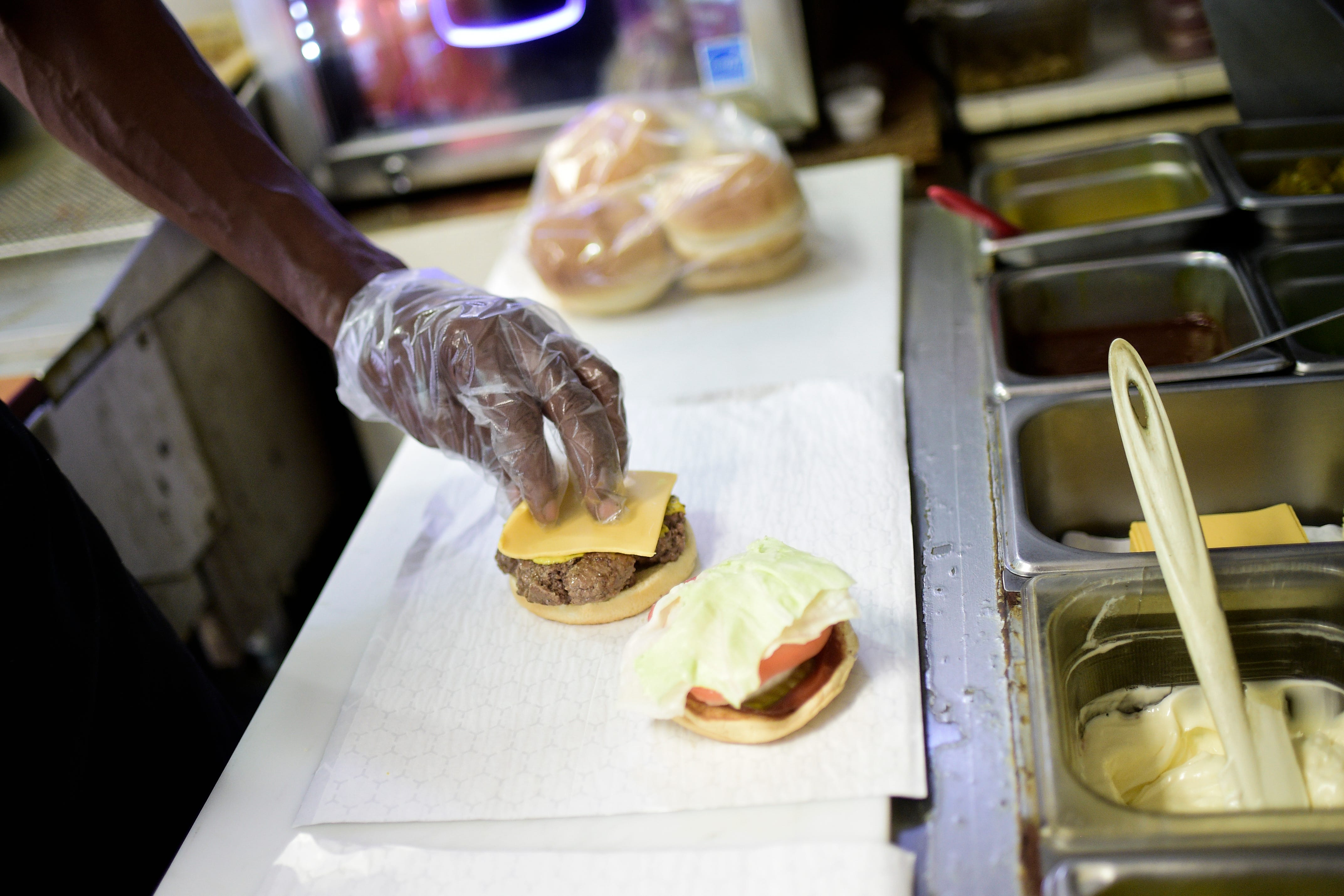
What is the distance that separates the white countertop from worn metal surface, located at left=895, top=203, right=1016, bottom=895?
6 cm

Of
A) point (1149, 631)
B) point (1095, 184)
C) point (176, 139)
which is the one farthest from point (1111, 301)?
point (176, 139)

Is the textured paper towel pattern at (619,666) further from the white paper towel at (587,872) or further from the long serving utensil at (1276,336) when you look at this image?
the long serving utensil at (1276,336)

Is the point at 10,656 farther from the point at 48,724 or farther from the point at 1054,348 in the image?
the point at 1054,348

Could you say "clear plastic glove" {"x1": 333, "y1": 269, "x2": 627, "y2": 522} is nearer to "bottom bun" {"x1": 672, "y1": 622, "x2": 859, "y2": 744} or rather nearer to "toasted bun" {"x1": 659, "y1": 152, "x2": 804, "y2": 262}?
"bottom bun" {"x1": 672, "y1": 622, "x2": 859, "y2": 744}

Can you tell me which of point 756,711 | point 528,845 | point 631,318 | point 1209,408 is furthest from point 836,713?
point 631,318

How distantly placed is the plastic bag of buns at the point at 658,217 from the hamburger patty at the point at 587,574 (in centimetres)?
72

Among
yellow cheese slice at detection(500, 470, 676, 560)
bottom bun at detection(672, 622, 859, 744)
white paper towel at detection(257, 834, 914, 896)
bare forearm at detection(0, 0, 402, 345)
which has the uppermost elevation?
bare forearm at detection(0, 0, 402, 345)

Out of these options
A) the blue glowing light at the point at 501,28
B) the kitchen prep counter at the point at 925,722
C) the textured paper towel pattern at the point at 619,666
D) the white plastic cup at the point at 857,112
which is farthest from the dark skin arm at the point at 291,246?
the white plastic cup at the point at 857,112

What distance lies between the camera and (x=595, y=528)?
4.00 ft

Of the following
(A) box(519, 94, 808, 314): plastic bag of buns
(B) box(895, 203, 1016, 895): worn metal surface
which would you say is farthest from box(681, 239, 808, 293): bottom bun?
(B) box(895, 203, 1016, 895): worn metal surface

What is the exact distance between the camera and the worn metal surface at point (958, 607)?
87 cm

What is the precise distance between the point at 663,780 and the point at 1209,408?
84cm

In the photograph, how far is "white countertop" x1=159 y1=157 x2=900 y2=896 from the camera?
95 centimetres

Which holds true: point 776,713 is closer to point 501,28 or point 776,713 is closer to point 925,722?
point 925,722
